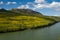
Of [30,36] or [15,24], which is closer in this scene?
[30,36]

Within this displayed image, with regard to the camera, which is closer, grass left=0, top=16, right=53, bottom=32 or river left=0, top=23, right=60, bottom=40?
river left=0, top=23, right=60, bottom=40

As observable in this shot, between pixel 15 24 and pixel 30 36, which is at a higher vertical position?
pixel 30 36

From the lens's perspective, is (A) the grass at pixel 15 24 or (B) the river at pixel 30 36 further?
(A) the grass at pixel 15 24
